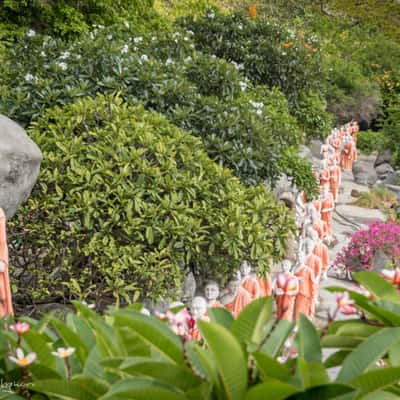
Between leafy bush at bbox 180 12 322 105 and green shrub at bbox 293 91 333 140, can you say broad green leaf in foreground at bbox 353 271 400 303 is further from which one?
green shrub at bbox 293 91 333 140

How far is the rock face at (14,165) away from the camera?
4.37 meters

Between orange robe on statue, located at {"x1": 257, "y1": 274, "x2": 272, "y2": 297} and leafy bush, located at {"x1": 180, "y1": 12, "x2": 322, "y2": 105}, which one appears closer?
orange robe on statue, located at {"x1": 257, "y1": 274, "x2": 272, "y2": 297}

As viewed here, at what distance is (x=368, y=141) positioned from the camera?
1911cm

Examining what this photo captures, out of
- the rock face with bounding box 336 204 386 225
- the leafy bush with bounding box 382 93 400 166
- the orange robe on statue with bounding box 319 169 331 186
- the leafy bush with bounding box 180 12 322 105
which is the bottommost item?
the rock face with bounding box 336 204 386 225

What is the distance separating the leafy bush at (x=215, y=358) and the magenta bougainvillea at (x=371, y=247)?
6.19m

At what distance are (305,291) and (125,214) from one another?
5.95 feet

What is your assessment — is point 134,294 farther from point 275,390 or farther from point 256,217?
point 275,390

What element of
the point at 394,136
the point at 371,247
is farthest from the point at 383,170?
the point at 371,247

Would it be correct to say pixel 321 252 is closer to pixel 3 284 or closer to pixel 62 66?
pixel 62 66

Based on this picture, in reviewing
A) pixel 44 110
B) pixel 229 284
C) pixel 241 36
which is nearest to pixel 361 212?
pixel 241 36

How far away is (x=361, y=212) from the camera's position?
40.0ft

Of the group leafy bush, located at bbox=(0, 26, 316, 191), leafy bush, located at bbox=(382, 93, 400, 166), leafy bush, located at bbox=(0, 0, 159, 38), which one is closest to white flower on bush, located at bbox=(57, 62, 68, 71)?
leafy bush, located at bbox=(0, 26, 316, 191)

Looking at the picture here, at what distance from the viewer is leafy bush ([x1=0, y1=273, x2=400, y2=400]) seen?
5.08ft

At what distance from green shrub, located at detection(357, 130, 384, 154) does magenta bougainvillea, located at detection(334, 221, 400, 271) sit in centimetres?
1110
